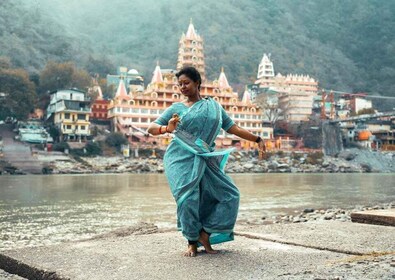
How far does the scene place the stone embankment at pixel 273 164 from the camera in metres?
36.3

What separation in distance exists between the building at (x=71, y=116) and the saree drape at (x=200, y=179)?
132ft

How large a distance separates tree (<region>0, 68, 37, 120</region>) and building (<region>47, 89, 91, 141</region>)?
2.41 meters

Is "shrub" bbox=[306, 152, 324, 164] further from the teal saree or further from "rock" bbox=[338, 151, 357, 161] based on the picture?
the teal saree

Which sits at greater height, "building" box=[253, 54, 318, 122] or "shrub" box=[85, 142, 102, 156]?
"building" box=[253, 54, 318, 122]

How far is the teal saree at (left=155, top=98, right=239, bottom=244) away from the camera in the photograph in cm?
310

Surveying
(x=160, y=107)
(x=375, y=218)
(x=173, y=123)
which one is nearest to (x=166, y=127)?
(x=173, y=123)

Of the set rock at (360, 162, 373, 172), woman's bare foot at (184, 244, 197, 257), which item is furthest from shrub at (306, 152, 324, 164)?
woman's bare foot at (184, 244, 197, 257)

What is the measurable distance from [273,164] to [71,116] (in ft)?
57.8

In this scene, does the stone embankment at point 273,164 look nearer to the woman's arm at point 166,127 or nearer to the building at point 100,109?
the building at point 100,109

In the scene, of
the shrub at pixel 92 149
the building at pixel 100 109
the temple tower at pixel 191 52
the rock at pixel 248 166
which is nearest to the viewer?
the shrub at pixel 92 149

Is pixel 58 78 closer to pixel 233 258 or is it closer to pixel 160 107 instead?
pixel 160 107

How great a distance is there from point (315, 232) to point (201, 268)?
167 cm

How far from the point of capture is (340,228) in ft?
14.2

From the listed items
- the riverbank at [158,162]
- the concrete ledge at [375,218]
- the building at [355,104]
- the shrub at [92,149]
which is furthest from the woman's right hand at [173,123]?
the building at [355,104]
